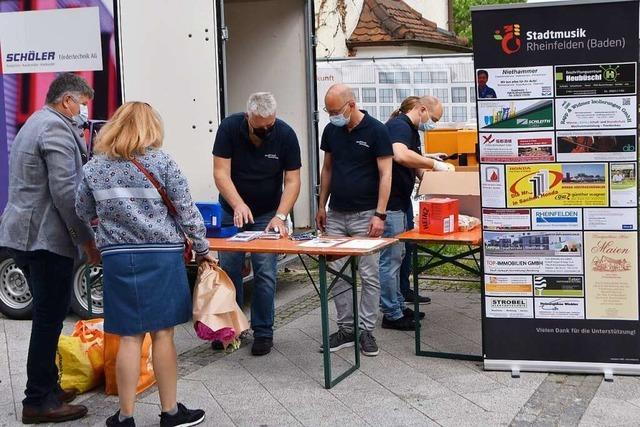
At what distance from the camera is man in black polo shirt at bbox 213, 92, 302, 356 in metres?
6.05

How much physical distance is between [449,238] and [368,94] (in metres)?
5.66

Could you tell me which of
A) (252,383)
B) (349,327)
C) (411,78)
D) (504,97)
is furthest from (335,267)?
(411,78)

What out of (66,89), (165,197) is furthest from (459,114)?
(165,197)

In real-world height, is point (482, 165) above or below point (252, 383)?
above

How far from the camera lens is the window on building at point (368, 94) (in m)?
11.0

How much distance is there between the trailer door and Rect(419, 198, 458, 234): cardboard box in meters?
1.82

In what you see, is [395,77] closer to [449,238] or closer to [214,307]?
[449,238]

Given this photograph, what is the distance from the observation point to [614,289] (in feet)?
17.2

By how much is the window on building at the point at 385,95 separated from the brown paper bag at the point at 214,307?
641 cm

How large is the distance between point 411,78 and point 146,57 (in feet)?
15.3

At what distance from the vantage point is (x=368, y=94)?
11.0m

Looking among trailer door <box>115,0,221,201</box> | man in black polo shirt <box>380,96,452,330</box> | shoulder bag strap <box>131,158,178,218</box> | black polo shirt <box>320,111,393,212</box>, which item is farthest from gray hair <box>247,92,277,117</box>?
shoulder bag strap <box>131,158,178,218</box>

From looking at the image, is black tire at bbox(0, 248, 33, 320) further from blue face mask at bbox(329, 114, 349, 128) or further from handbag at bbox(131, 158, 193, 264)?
handbag at bbox(131, 158, 193, 264)

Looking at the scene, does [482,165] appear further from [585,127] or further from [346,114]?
[346,114]
